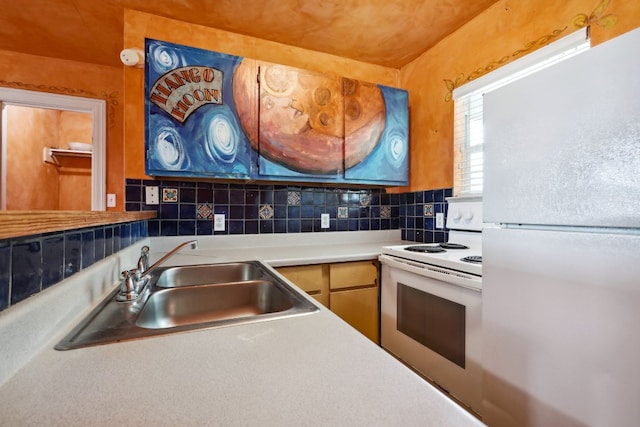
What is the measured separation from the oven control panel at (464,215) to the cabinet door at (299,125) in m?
0.82

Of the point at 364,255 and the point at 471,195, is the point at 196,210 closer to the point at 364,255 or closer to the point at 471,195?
the point at 364,255

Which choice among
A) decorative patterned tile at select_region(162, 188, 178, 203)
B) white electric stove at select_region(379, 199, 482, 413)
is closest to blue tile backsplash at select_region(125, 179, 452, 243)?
decorative patterned tile at select_region(162, 188, 178, 203)

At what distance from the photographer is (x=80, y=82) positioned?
2.59 meters

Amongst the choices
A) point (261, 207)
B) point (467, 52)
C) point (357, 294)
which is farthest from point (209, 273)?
point (467, 52)

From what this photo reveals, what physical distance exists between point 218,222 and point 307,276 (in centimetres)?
79

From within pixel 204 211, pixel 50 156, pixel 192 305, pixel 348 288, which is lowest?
pixel 348 288

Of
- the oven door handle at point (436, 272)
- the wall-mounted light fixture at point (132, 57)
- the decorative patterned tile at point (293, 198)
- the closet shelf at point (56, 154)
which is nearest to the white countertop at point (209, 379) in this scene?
the oven door handle at point (436, 272)

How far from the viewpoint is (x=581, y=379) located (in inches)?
28.0

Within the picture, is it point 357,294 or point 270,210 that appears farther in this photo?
point 270,210

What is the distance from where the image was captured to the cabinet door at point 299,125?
1.82 m

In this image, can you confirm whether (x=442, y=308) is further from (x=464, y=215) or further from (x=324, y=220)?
(x=324, y=220)

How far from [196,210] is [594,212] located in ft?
6.58

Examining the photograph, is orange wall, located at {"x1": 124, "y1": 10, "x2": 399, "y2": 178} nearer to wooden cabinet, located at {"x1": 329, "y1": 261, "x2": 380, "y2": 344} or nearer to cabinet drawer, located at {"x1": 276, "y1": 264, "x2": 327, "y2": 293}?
cabinet drawer, located at {"x1": 276, "y1": 264, "x2": 327, "y2": 293}

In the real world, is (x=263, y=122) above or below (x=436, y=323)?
above
